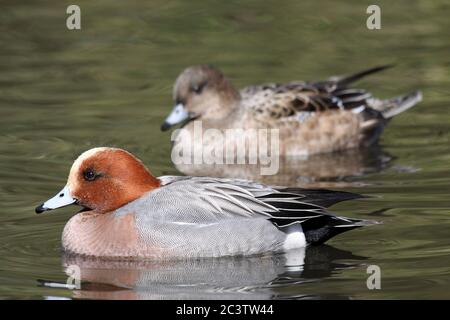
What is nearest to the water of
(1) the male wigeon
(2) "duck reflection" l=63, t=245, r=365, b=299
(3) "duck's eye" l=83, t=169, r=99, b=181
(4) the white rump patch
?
(2) "duck reflection" l=63, t=245, r=365, b=299

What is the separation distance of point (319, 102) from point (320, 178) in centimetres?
160

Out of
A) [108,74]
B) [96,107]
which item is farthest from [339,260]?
[108,74]

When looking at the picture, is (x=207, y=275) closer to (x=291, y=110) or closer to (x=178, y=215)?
(x=178, y=215)

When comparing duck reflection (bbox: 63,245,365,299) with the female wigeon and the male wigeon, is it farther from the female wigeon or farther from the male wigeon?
the male wigeon

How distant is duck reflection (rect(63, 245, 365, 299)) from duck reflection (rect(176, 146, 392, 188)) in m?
2.19

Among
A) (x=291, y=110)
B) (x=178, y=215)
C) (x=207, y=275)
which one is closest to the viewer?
(x=207, y=275)

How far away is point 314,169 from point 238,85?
8.32 feet

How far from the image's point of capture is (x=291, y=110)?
12625mm

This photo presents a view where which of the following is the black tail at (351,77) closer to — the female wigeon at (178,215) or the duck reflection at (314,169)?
the duck reflection at (314,169)

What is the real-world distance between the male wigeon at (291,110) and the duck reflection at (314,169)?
18cm

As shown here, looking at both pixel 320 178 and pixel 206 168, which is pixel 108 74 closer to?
pixel 206 168

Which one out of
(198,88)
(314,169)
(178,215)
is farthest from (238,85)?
(178,215)

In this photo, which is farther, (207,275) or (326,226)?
(326,226)

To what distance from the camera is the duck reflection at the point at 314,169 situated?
1125 centimetres
